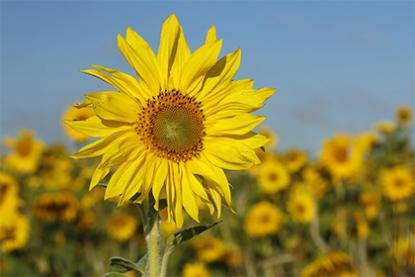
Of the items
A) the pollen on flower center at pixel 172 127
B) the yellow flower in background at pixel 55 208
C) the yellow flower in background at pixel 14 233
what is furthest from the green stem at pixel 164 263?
the yellow flower in background at pixel 55 208

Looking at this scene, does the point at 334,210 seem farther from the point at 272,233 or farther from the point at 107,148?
the point at 107,148

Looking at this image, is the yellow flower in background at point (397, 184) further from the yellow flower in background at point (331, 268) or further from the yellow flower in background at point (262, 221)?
the yellow flower in background at point (331, 268)

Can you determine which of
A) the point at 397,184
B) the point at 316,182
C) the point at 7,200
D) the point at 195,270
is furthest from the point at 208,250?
the point at 397,184

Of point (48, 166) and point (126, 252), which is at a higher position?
point (48, 166)

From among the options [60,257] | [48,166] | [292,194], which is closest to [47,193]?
[60,257]

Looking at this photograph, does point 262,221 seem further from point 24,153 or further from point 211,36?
point 211,36
